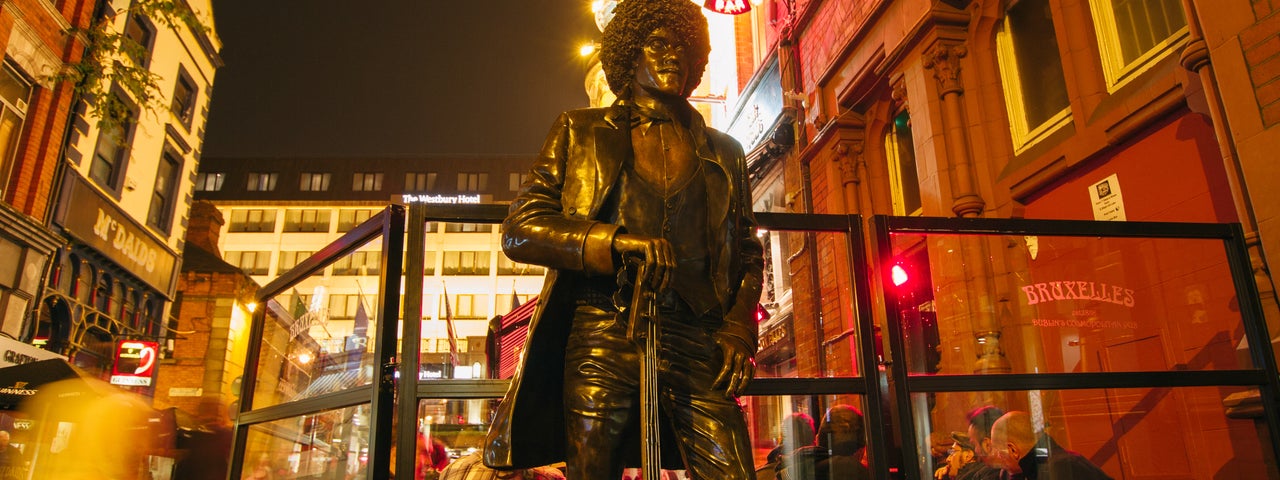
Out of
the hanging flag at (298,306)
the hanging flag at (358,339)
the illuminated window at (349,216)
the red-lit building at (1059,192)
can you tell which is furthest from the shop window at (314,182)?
the hanging flag at (358,339)

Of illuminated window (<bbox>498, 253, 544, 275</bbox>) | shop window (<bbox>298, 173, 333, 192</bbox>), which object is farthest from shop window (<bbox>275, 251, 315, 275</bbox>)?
illuminated window (<bbox>498, 253, 544, 275</bbox>)

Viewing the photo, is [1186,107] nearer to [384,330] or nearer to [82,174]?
[384,330]

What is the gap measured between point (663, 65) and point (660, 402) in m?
1.18

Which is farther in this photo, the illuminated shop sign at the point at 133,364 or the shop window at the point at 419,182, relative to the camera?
the shop window at the point at 419,182

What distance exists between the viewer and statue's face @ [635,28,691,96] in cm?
277

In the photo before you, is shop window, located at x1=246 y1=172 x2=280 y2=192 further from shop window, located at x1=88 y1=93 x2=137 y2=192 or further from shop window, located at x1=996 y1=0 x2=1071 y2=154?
shop window, located at x1=996 y1=0 x2=1071 y2=154

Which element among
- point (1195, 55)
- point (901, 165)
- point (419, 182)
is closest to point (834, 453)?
point (1195, 55)

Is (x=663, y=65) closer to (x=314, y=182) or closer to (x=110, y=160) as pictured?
(x=110, y=160)

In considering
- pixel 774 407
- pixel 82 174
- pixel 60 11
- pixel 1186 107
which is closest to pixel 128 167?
pixel 82 174

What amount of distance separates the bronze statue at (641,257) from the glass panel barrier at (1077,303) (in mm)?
1783

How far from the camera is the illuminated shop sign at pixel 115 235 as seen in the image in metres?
15.4

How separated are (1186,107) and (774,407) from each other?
4.42 meters

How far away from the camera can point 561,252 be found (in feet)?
7.62

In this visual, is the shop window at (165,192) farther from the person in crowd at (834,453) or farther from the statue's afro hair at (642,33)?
the statue's afro hair at (642,33)
